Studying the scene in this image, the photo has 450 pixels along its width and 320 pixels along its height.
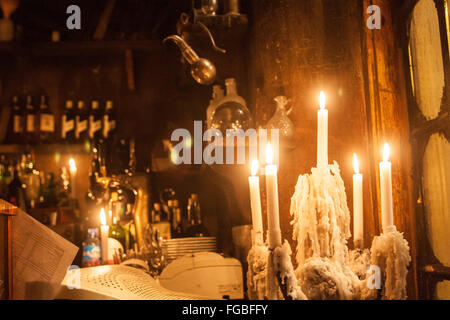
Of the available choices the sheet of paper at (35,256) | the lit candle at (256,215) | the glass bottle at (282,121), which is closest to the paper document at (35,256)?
the sheet of paper at (35,256)

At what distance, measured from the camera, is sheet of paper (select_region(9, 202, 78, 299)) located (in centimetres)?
103

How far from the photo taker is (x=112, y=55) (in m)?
3.11

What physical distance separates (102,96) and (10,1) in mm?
871

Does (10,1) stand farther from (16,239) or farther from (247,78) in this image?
(16,239)

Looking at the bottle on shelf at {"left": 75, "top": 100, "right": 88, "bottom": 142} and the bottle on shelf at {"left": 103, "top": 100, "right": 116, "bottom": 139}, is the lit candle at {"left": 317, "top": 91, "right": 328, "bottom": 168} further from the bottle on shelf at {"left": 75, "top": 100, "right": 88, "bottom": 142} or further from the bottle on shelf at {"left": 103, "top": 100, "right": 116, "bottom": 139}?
the bottle on shelf at {"left": 75, "top": 100, "right": 88, "bottom": 142}

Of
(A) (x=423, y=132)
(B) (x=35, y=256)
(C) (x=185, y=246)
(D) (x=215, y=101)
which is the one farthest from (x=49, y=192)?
(A) (x=423, y=132)

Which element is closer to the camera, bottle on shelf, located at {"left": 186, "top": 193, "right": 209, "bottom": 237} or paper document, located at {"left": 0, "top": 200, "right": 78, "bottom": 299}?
paper document, located at {"left": 0, "top": 200, "right": 78, "bottom": 299}

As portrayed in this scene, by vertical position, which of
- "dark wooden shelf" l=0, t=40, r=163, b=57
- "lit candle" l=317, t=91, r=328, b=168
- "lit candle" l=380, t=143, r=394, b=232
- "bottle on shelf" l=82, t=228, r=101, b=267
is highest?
"dark wooden shelf" l=0, t=40, r=163, b=57

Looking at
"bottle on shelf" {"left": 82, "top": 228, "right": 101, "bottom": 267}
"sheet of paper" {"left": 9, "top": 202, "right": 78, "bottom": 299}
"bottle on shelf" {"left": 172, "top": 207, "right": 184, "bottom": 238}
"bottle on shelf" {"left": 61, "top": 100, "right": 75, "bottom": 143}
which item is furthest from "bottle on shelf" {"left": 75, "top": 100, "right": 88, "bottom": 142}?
"sheet of paper" {"left": 9, "top": 202, "right": 78, "bottom": 299}

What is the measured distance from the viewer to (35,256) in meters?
1.04

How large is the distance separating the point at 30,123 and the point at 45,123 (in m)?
0.11

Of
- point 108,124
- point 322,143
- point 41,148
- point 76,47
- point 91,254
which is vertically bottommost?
point 91,254

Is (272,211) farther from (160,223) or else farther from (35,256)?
(160,223)
